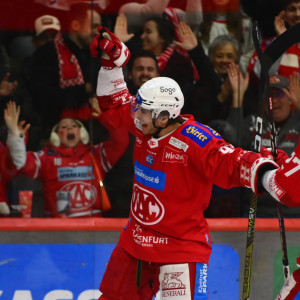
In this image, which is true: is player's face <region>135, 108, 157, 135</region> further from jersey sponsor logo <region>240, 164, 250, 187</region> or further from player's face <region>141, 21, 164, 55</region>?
player's face <region>141, 21, 164, 55</region>

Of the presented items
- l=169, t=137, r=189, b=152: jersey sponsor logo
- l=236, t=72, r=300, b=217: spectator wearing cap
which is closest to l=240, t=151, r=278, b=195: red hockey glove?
l=169, t=137, r=189, b=152: jersey sponsor logo

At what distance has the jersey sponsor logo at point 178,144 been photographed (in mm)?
4012

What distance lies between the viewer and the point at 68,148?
16.6 ft

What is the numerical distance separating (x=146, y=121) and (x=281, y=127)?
137 cm

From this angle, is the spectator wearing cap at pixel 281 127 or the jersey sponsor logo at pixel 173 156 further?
the spectator wearing cap at pixel 281 127

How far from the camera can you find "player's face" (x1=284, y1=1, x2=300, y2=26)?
518 centimetres

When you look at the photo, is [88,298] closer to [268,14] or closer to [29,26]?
[29,26]

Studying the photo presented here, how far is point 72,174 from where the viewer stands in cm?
506

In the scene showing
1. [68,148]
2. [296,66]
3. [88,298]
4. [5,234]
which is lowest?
[88,298]

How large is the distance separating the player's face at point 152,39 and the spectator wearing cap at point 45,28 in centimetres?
58

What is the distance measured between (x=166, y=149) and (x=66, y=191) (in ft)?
3.96

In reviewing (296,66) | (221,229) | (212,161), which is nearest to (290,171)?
(212,161)

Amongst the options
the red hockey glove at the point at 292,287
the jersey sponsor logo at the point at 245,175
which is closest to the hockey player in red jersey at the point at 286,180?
the jersey sponsor logo at the point at 245,175

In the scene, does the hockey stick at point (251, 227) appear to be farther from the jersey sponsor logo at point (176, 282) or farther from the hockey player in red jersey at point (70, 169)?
the hockey player in red jersey at point (70, 169)
